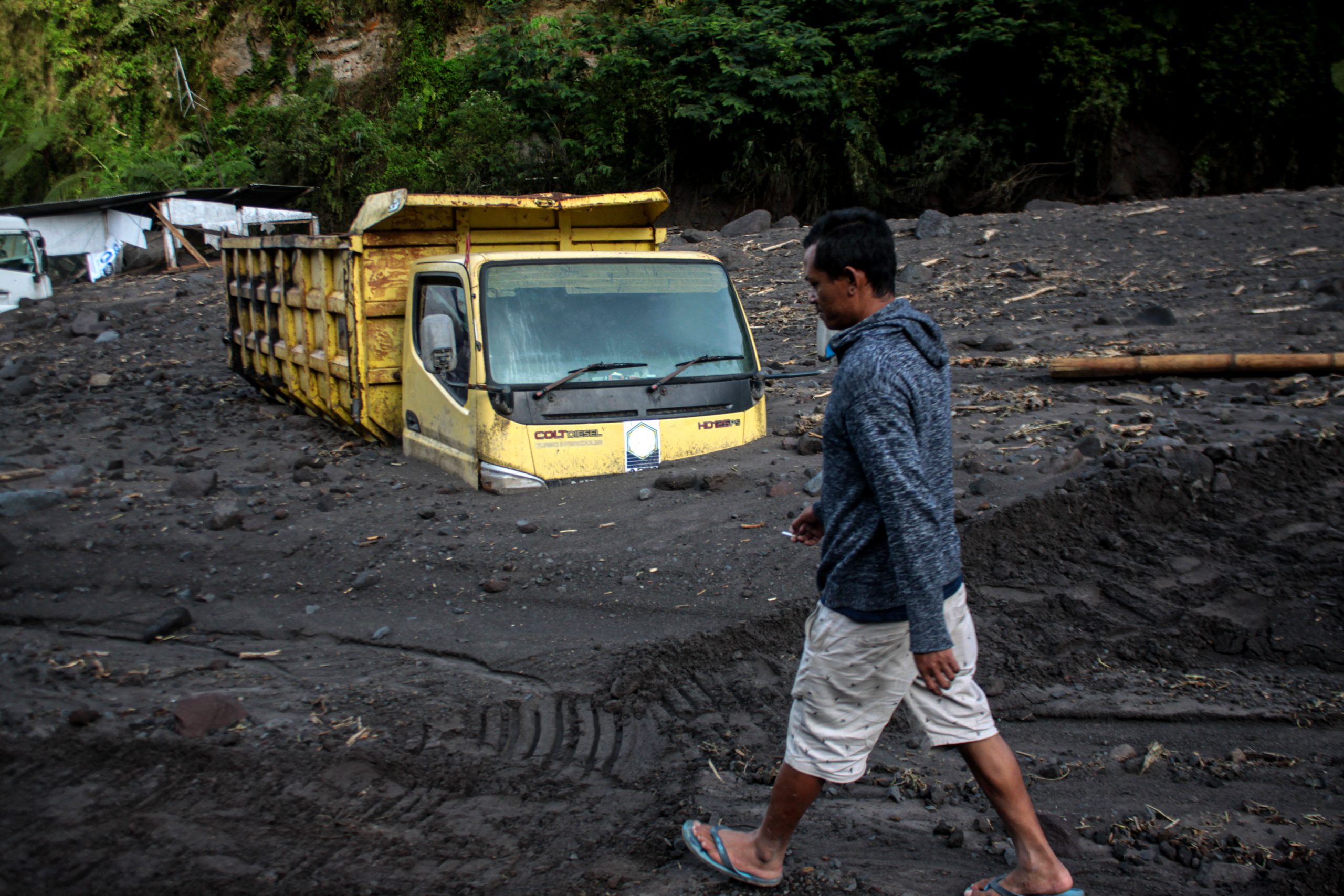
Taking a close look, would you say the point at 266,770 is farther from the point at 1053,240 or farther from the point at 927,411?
the point at 1053,240

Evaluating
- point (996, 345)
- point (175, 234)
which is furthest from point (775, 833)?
point (175, 234)

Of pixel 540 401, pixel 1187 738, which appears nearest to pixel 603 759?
pixel 1187 738

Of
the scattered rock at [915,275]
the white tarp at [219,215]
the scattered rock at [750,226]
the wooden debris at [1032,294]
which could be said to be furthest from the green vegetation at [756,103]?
the wooden debris at [1032,294]

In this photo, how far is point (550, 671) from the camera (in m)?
4.18

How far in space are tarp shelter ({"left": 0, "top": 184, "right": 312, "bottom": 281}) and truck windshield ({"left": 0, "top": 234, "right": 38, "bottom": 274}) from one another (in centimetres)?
369

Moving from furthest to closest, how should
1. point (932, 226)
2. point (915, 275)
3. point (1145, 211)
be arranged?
point (932, 226) → point (1145, 211) → point (915, 275)

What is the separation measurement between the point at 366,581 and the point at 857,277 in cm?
357

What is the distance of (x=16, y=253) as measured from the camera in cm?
1895

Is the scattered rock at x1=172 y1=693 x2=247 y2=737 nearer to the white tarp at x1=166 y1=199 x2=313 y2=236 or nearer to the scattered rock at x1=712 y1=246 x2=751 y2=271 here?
the scattered rock at x1=712 y1=246 x2=751 y2=271

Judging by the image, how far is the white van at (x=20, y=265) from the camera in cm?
1847

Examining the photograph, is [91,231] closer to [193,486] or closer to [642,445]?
[193,486]

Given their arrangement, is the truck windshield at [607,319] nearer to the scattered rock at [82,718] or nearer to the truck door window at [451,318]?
the truck door window at [451,318]

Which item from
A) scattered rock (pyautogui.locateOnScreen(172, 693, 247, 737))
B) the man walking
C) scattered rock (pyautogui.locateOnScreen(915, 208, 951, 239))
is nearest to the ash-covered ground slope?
scattered rock (pyautogui.locateOnScreen(172, 693, 247, 737))

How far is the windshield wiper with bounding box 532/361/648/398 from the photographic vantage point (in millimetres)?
5879
